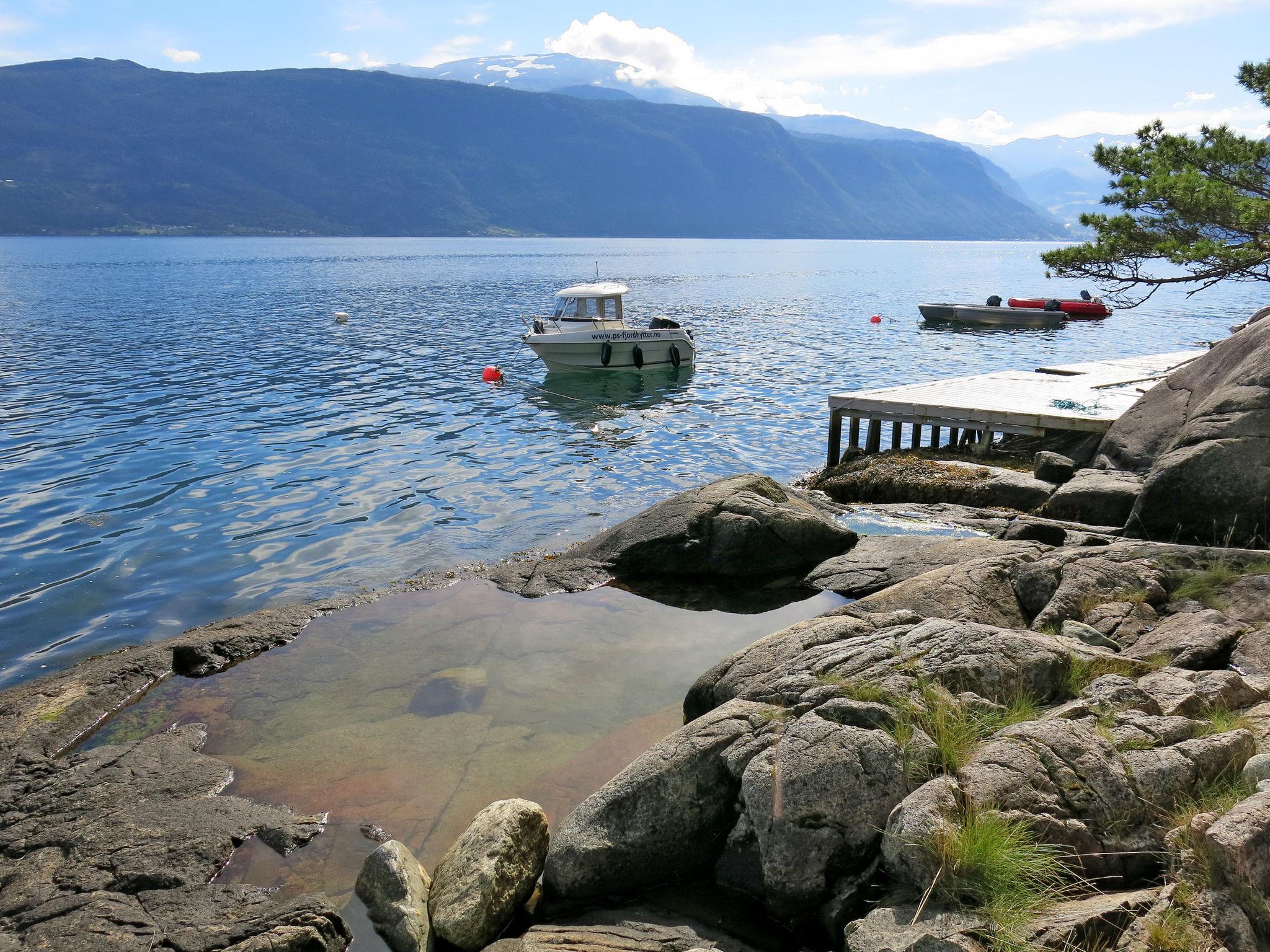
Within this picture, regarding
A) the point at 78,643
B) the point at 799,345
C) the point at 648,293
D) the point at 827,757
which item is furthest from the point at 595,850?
the point at 648,293

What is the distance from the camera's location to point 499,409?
1153 inches

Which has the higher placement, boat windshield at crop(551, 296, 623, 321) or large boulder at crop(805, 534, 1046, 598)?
boat windshield at crop(551, 296, 623, 321)

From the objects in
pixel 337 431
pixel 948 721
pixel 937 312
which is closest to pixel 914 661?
pixel 948 721

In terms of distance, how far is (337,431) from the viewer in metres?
24.4

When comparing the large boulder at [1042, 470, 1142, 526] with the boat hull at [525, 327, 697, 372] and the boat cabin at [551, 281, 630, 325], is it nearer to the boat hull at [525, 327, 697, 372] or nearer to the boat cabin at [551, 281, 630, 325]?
the boat hull at [525, 327, 697, 372]

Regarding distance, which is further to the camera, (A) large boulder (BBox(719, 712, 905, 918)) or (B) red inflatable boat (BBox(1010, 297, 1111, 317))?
(B) red inflatable boat (BBox(1010, 297, 1111, 317))

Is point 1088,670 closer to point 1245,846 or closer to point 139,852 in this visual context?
point 1245,846

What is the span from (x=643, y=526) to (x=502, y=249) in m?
171

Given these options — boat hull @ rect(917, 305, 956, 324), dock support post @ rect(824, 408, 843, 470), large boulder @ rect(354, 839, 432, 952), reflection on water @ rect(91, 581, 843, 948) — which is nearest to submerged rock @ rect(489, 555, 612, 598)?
reflection on water @ rect(91, 581, 843, 948)

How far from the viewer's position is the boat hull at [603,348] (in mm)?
35625

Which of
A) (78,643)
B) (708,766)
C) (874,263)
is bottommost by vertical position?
(78,643)

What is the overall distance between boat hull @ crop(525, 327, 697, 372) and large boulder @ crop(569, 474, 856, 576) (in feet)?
73.6

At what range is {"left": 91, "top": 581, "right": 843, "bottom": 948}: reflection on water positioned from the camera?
794 cm

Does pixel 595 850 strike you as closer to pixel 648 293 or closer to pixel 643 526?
pixel 643 526
